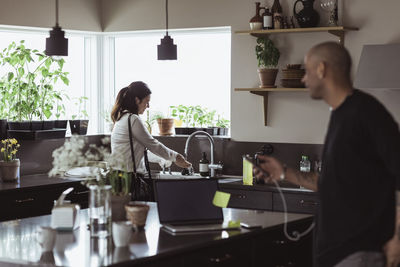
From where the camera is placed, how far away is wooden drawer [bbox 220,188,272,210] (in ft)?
18.0

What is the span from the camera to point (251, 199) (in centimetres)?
557

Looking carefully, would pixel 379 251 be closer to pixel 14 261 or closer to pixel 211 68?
pixel 14 261

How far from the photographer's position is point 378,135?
2822 mm

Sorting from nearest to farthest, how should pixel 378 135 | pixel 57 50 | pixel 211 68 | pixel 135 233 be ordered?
pixel 378 135 < pixel 135 233 < pixel 57 50 < pixel 211 68

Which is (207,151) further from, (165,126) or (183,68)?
(183,68)

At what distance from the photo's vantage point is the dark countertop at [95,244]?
3.04 meters

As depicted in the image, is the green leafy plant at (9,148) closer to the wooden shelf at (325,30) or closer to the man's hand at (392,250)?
the wooden shelf at (325,30)

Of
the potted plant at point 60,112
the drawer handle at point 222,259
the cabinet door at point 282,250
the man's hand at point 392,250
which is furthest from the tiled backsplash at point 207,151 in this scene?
the man's hand at point 392,250

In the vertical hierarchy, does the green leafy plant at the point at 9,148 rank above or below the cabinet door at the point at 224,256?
above

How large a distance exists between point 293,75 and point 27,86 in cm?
241

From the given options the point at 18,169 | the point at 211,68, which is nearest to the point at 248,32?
the point at 211,68

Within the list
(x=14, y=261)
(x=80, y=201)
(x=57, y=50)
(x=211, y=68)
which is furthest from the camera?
(x=211, y=68)

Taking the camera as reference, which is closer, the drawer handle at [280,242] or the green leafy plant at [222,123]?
the drawer handle at [280,242]

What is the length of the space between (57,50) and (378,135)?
2.31 m
